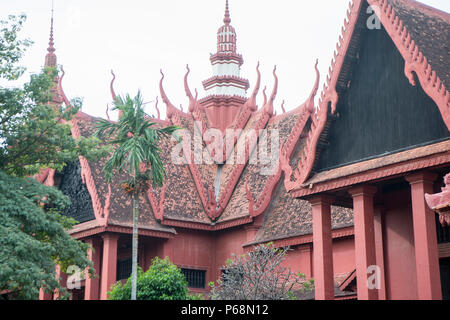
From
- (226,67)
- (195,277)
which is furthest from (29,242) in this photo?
(226,67)

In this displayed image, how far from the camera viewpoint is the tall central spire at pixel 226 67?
3697 cm

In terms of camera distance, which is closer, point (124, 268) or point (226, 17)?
point (124, 268)

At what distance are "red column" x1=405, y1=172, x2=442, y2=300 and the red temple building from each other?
0.02 meters

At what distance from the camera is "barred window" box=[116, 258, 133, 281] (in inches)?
1169

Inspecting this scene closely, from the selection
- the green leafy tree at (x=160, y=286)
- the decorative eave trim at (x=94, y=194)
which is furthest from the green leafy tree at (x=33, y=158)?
the decorative eave trim at (x=94, y=194)

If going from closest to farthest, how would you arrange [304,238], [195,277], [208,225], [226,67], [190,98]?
[304,238], [195,277], [208,225], [190,98], [226,67]

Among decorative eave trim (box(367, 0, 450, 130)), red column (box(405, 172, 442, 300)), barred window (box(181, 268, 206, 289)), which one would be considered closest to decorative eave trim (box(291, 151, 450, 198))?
red column (box(405, 172, 442, 300))

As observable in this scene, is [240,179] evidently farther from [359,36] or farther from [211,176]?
[359,36]

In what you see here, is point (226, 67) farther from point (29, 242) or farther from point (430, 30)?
point (29, 242)

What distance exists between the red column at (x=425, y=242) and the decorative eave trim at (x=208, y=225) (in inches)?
454

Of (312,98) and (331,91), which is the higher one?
(312,98)

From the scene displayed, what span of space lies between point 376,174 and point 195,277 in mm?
13364

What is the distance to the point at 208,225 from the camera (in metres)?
30.0
